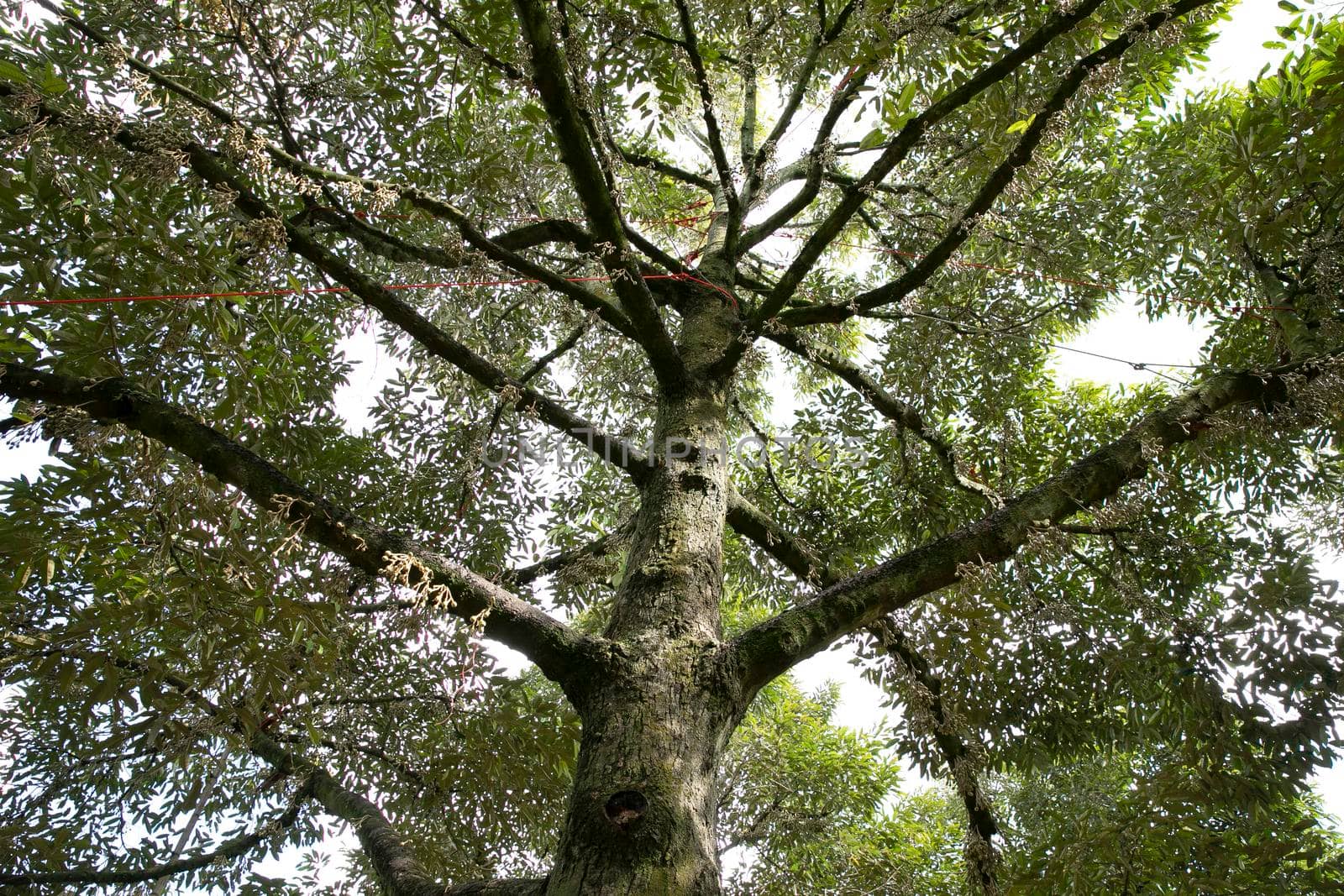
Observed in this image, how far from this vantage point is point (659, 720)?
1942 millimetres

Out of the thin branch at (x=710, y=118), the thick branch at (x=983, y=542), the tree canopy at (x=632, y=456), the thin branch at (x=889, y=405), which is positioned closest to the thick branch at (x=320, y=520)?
the tree canopy at (x=632, y=456)

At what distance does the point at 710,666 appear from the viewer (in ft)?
6.96

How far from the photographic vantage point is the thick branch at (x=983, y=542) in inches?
86.7

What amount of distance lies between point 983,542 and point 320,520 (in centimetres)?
191

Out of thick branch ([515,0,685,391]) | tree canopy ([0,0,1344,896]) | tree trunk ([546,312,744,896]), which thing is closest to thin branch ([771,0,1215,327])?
tree canopy ([0,0,1344,896])

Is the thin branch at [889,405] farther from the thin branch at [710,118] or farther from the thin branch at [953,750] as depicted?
the thin branch at [953,750]

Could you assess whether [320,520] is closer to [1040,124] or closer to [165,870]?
[165,870]

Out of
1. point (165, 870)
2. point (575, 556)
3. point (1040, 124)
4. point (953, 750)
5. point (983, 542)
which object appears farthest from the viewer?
point (575, 556)

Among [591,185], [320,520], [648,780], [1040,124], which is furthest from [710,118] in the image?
[648,780]

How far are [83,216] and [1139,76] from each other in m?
4.56

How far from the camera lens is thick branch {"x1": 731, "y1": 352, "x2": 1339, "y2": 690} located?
2.20m

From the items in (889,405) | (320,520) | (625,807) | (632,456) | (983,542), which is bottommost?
(625,807)

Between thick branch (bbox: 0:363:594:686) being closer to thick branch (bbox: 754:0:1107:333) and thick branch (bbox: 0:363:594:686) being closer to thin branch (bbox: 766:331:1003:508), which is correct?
thick branch (bbox: 754:0:1107:333)

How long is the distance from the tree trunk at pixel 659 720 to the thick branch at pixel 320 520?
18 centimetres
